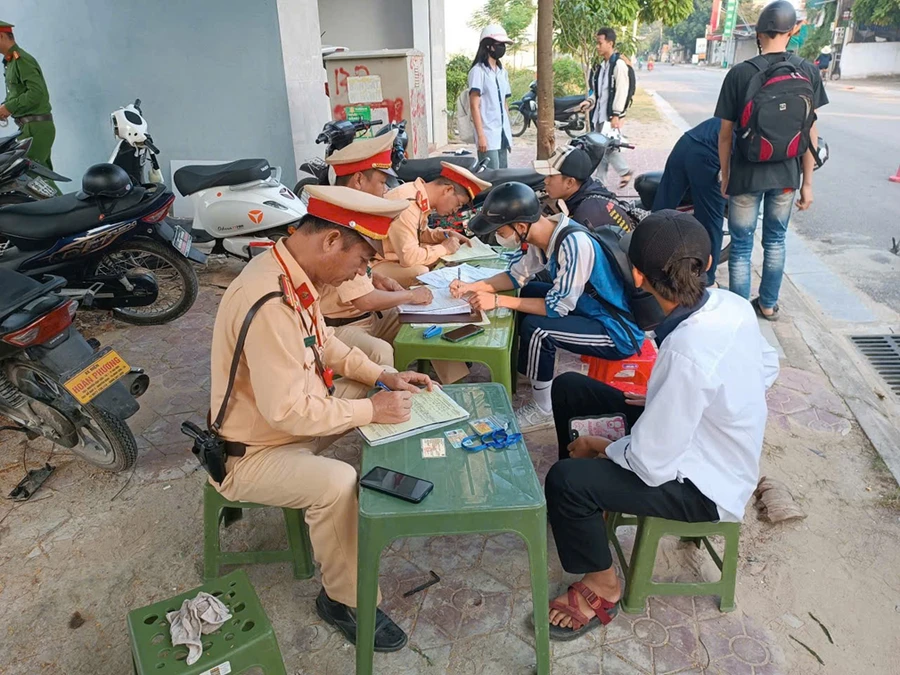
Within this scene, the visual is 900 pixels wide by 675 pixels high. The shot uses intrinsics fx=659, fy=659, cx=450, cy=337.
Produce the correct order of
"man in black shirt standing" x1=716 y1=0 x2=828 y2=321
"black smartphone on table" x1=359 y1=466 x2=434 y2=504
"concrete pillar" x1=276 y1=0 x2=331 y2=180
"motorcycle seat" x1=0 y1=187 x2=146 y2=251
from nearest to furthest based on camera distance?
1. "black smartphone on table" x1=359 y1=466 x2=434 y2=504
2. "man in black shirt standing" x1=716 y1=0 x2=828 y2=321
3. "motorcycle seat" x1=0 y1=187 x2=146 y2=251
4. "concrete pillar" x1=276 y1=0 x2=331 y2=180

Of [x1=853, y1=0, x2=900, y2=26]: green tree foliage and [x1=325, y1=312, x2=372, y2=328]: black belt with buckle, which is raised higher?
[x1=853, y1=0, x2=900, y2=26]: green tree foliage

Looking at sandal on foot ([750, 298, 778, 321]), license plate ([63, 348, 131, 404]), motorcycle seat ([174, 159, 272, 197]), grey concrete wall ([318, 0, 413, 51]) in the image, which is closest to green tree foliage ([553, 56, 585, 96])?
grey concrete wall ([318, 0, 413, 51])

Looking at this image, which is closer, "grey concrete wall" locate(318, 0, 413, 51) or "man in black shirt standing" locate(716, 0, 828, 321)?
"man in black shirt standing" locate(716, 0, 828, 321)

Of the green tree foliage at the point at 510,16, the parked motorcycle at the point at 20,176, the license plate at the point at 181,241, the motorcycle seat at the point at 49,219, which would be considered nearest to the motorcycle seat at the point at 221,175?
the license plate at the point at 181,241

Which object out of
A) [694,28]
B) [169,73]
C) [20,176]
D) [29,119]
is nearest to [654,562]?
[20,176]

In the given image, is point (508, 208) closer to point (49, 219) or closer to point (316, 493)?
point (316, 493)

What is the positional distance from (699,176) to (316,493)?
3.49 meters

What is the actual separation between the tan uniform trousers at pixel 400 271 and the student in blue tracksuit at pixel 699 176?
6.35 feet

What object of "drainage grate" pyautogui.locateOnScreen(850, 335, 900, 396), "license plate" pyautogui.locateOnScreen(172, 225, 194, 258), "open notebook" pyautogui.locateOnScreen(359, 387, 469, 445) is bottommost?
"drainage grate" pyautogui.locateOnScreen(850, 335, 900, 396)

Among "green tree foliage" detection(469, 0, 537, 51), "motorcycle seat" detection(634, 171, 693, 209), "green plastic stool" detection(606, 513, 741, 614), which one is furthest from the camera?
"green tree foliage" detection(469, 0, 537, 51)

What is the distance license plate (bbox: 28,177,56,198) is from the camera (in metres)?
5.07

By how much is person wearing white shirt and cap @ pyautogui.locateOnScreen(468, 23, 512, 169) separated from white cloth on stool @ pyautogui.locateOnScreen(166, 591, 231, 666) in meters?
5.42

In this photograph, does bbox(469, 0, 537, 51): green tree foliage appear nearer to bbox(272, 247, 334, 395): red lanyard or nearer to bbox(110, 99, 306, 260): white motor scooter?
bbox(110, 99, 306, 260): white motor scooter

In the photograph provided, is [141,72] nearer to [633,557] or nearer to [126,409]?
[126,409]
